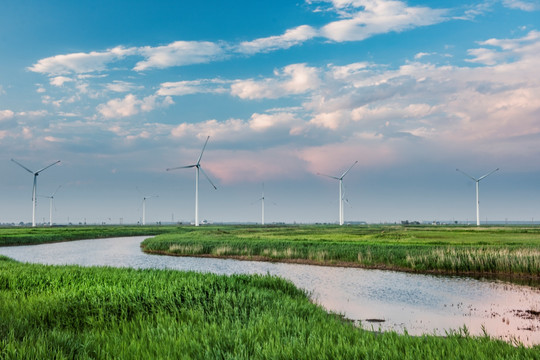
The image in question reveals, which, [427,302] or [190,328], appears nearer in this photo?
[190,328]

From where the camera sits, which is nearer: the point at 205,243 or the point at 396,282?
the point at 396,282

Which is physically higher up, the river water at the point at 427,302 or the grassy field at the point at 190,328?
the grassy field at the point at 190,328

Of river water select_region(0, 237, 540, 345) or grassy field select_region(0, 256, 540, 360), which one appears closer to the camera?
grassy field select_region(0, 256, 540, 360)

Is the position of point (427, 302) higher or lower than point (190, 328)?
lower

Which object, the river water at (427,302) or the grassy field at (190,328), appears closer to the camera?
the grassy field at (190,328)

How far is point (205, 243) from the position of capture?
197 feet

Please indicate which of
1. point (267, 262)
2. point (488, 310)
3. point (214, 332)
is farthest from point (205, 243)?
point (214, 332)

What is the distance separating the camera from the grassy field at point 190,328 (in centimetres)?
867

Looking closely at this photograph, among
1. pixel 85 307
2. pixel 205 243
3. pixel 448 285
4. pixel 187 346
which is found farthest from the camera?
pixel 205 243

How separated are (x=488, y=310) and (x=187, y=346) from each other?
17.9m

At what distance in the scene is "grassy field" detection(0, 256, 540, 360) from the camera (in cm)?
867

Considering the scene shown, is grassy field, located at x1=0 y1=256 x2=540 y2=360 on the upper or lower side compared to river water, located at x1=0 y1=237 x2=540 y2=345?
upper

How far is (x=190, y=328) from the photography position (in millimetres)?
11250

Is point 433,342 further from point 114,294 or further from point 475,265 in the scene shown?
point 475,265
